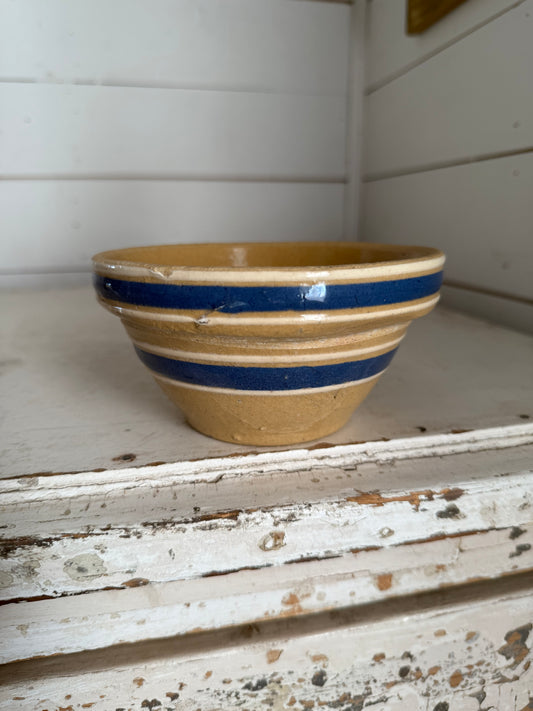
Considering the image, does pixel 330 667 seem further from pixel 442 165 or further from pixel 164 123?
pixel 164 123

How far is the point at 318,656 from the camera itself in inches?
15.5

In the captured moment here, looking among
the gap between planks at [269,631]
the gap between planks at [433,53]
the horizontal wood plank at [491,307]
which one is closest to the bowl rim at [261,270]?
the gap between planks at [269,631]

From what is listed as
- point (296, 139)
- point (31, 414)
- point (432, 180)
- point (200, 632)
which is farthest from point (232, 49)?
point (200, 632)

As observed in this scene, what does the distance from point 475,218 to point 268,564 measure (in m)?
0.73

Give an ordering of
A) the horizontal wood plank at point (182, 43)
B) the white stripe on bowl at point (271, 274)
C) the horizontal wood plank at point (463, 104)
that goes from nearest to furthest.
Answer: the white stripe on bowl at point (271, 274) < the horizontal wood plank at point (463, 104) < the horizontal wood plank at point (182, 43)

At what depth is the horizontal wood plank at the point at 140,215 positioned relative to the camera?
123cm

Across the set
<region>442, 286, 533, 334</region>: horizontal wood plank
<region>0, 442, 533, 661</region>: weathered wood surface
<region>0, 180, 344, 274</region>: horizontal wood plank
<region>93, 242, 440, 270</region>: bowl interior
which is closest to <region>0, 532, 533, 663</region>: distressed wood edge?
<region>0, 442, 533, 661</region>: weathered wood surface

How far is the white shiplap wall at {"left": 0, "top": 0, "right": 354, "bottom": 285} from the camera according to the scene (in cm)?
117

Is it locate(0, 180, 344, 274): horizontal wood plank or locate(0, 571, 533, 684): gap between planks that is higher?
locate(0, 180, 344, 274): horizontal wood plank

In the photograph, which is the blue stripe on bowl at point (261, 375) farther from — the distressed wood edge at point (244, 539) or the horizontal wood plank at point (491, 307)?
the horizontal wood plank at point (491, 307)

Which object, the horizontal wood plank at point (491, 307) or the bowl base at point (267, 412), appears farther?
the horizontal wood plank at point (491, 307)

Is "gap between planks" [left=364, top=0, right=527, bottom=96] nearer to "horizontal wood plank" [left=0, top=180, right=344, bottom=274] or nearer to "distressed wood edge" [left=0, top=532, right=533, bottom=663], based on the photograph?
"horizontal wood plank" [left=0, top=180, right=344, bottom=274]

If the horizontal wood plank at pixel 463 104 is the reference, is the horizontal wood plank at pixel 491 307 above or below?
below

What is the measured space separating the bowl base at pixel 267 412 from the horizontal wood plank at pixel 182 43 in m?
1.06
